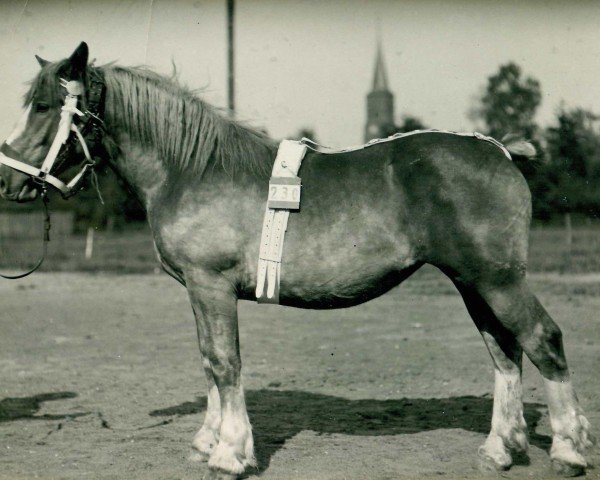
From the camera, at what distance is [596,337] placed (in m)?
9.19

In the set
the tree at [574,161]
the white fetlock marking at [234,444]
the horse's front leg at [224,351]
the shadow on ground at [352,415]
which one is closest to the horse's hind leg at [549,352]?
the shadow on ground at [352,415]

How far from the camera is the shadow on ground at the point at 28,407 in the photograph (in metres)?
5.81

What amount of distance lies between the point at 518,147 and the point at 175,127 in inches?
90.2

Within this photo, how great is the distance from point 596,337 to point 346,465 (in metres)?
6.02

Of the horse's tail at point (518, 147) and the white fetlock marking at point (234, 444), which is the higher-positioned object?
the horse's tail at point (518, 147)

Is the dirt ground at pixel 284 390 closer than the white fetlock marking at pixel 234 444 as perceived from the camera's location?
No

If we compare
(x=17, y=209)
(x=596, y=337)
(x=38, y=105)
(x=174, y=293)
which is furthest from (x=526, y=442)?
(x=17, y=209)

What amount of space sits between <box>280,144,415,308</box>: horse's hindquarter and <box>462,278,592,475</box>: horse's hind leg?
24.2 inches

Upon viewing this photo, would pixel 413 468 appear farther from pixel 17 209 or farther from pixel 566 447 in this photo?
pixel 17 209

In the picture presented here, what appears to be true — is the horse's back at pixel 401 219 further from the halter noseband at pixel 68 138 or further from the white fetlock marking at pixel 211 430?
the halter noseband at pixel 68 138

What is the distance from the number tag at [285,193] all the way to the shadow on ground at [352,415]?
1.79m

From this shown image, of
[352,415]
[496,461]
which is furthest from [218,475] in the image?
[352,415]

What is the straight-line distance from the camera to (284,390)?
6.78 m

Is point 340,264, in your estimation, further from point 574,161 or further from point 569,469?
point 574,161
